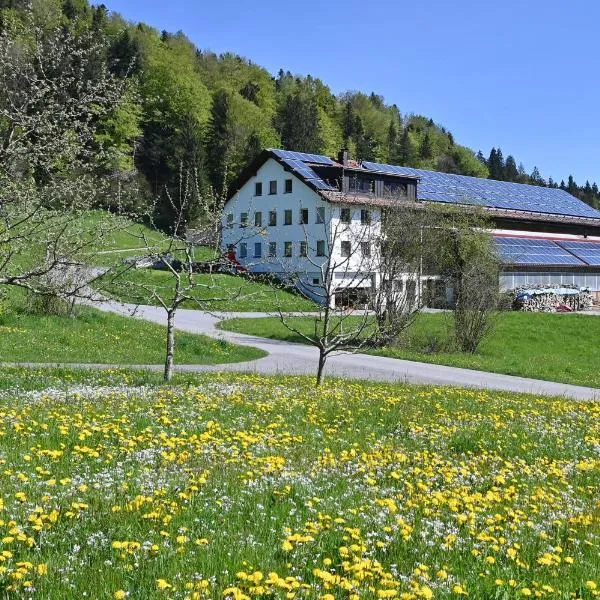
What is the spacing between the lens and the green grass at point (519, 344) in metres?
25.5

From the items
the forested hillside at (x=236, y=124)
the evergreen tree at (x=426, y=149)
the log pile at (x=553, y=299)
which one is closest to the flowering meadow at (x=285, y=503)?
the forested hillside at (x=236, y=124)

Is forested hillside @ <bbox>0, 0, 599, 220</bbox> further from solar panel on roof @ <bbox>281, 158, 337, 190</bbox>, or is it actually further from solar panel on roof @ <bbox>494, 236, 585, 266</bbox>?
solar panel on roof @ <bbox>494, 236, 585, 266</bbox>

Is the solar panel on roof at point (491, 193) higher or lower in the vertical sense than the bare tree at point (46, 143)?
higher

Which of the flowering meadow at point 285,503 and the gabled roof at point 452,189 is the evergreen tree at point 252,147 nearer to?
the gabled roof at point 452,189

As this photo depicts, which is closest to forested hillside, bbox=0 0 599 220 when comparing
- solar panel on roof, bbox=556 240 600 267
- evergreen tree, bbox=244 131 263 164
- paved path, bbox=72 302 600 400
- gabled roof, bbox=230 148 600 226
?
evergreen tree, bbox=244 131 263 164

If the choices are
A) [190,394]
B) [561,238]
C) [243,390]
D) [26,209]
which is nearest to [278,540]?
[26,209]

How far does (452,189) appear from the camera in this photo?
70.4m

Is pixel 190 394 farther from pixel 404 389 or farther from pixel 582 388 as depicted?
pixel 582 388

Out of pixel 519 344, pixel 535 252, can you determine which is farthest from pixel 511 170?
pixel 519 344

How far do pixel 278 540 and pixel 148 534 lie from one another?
101cm

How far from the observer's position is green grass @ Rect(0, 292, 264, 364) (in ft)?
68.8

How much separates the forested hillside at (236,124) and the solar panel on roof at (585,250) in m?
36.3

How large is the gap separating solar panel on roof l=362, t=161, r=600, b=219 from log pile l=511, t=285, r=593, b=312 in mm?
13055

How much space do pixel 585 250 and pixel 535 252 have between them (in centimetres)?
1043
